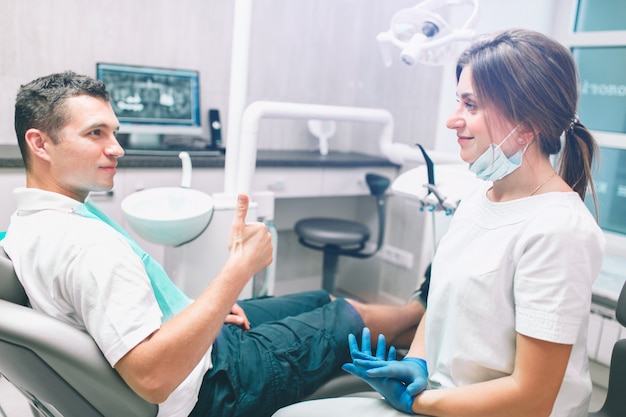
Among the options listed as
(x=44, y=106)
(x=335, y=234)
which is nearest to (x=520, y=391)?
(x=44, y=106)

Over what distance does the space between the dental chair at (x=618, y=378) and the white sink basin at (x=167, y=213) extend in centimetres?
133

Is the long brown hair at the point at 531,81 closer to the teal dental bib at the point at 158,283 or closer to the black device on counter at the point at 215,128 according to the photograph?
the teal dental bib at the point at 158,283

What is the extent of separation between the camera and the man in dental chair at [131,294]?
3.26ft

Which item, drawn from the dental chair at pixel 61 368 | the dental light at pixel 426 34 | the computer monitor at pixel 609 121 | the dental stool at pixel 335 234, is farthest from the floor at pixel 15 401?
the dental light at pixel 426 34

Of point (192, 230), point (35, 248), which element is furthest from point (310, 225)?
point (35, 248)

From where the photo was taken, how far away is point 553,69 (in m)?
0.97

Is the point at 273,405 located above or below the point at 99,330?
below

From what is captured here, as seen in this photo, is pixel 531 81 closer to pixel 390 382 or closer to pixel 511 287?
pixel 511 287

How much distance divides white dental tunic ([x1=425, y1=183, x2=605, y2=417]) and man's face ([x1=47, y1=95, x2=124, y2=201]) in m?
0.78

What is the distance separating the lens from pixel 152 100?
98.7 inches

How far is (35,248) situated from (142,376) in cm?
33

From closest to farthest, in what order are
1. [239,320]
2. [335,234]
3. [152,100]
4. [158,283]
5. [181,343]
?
[181,343] < [158,283] < [239,320] < [152,100] < [335,234]

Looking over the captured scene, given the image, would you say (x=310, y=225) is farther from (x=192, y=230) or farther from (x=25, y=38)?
(x=25, y=38)

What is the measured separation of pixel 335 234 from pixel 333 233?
1 centimetres
